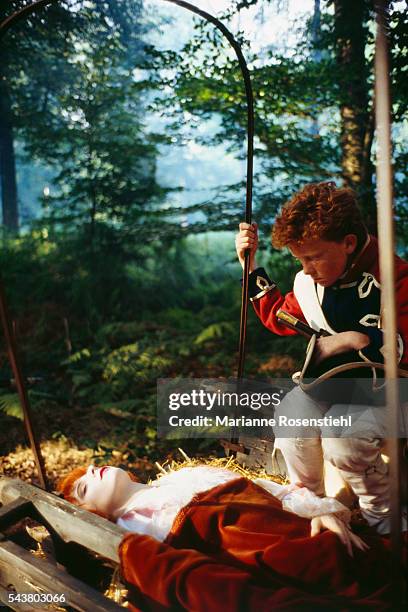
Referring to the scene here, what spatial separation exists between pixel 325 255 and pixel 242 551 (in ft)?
3.65

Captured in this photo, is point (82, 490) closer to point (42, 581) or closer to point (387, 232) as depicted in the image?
point (42, 581)

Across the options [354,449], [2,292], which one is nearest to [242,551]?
[354,449]

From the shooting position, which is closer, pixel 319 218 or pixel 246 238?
pixel 319 218

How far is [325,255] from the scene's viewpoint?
2059mm

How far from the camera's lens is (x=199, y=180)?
71.7 feet

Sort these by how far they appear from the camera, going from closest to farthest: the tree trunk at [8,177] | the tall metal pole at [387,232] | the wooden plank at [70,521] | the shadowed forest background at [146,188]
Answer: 1. the tall metal pole at [387,232]
2. the wooden plank at [70,521]
3. the shadowed forest background at [146,188]
4. the tree trunk at [8,177]

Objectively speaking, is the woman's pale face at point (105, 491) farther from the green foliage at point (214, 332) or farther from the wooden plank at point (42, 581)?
the green foliage at point (214, 332)

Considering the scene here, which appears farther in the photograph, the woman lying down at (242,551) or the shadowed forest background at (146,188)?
the shadowed forest background at (146,188)

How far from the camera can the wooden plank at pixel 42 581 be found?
1.69m

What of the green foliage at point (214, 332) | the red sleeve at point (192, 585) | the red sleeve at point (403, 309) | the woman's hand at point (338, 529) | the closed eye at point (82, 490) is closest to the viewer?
the red sleeve at point (192, 585)

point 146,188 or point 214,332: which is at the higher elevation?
point 146,188

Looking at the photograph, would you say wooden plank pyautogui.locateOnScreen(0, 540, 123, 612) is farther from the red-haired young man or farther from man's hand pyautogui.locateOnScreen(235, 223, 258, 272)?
man's hand pyautogui.locateOnScreen(235, 223, 258, 272)

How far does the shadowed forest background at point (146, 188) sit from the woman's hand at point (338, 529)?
6.67 ft

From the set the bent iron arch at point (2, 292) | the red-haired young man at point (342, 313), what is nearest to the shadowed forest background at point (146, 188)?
the bent iron arch at point (2, 292)
